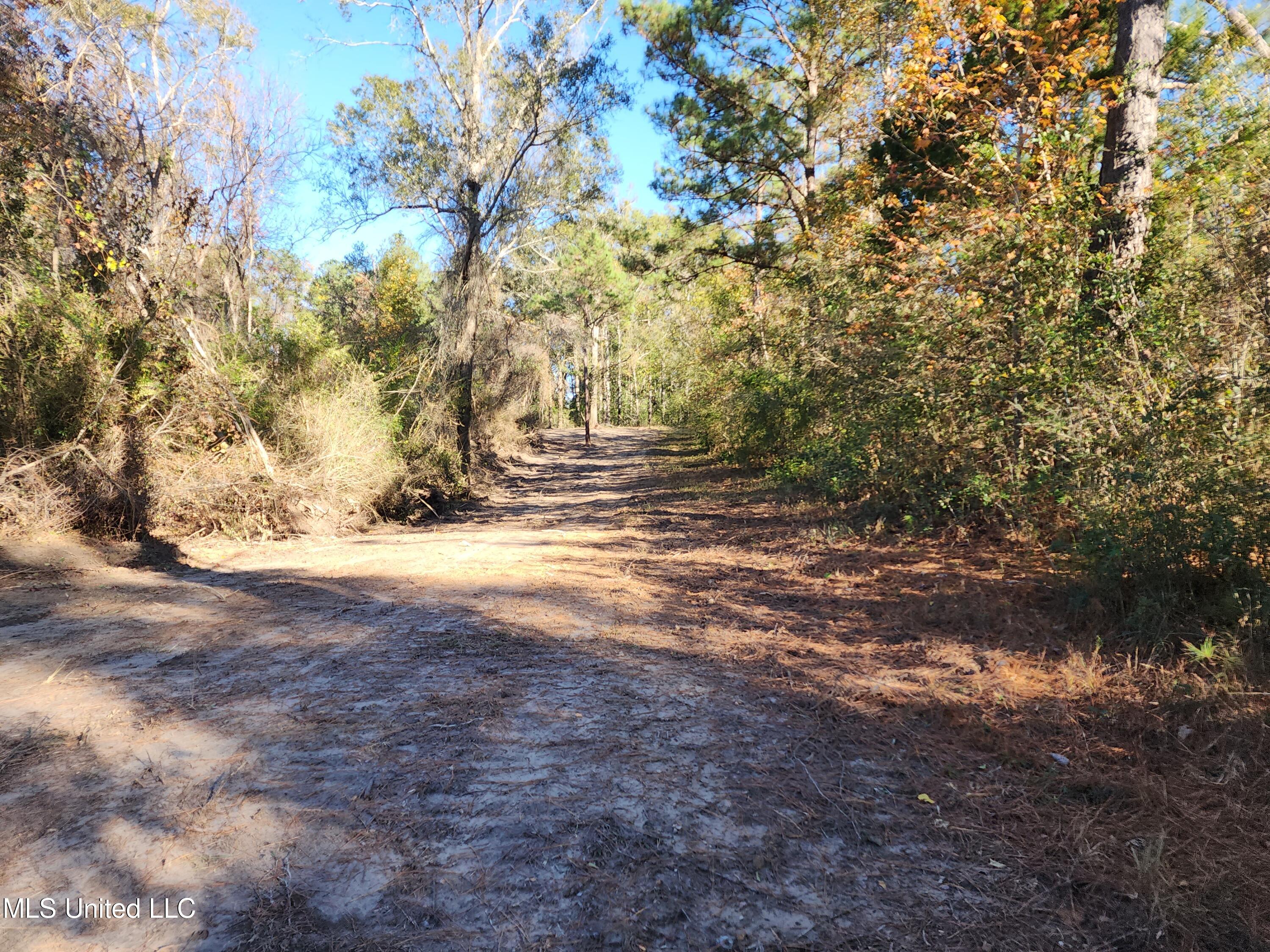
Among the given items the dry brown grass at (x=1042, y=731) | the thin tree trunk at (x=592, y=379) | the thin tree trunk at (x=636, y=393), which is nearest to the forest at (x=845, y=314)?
the dry brown grass at (x=1042, y=731)

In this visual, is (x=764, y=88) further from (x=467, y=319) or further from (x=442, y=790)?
(x=442, y=790)

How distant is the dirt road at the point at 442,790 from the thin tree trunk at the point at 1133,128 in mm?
4878

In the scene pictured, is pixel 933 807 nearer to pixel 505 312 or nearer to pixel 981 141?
pixel 981 141

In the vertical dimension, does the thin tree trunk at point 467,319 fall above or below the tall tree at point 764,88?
below

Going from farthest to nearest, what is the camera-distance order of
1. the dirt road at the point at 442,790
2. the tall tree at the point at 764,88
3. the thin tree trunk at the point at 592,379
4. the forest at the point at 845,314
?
1. the thin tree trunk at the point at 592,379
2. the tall tree at the point at 764,88
3. the forest at the point at 845,314
4. the dirt road at the point at 442,790

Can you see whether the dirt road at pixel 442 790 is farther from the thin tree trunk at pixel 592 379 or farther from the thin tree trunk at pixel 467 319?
the thin tree trunk at pixel 592 379

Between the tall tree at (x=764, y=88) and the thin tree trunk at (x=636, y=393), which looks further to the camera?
the thin tree trunk at (x=636, y=393)

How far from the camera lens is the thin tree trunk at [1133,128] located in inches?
235

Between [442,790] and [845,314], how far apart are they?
8.15m

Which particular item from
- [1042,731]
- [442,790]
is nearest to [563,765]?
[442,790]

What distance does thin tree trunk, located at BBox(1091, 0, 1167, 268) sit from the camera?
5957mm

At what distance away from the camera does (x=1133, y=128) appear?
20.3 ft

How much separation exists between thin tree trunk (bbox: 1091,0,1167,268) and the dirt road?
4878 millimetres

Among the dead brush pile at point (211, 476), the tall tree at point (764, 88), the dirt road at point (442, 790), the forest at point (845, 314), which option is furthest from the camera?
the tall tree at point (764, 88)
